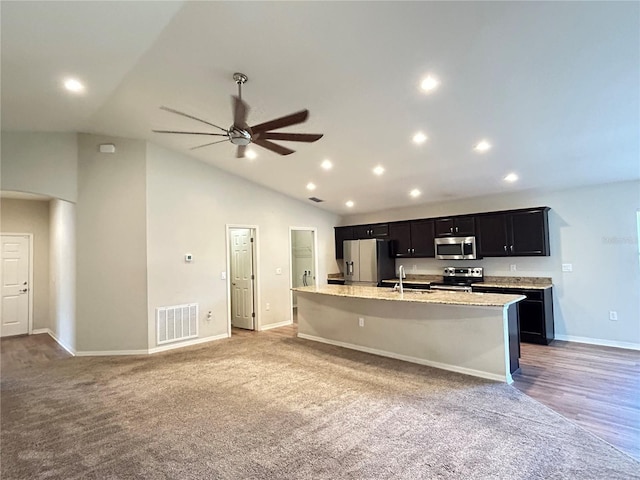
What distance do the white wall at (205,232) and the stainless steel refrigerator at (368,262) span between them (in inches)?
55.4

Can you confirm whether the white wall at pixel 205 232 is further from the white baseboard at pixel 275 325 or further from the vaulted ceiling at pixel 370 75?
the vaulted ceiling at pixel 370 75

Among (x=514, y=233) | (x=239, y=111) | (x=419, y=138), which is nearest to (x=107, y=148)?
(x=239, y=111)

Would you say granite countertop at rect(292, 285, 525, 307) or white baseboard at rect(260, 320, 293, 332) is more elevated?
granite countertop at rect(292, 285, 525, 307)

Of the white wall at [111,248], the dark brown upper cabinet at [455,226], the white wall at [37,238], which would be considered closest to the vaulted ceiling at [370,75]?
the white wall at [111,248]

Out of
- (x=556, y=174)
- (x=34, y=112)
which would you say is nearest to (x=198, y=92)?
(x=34, y=112)

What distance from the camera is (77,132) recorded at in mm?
5168

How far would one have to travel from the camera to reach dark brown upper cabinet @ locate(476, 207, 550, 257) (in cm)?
539

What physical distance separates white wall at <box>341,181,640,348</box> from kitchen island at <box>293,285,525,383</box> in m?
1.89

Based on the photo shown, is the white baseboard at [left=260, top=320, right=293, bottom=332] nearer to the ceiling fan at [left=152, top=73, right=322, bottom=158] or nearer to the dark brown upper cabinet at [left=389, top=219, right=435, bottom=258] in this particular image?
the dark brown upper cabinet at [left=389, top=219, right=435, bottom=258]

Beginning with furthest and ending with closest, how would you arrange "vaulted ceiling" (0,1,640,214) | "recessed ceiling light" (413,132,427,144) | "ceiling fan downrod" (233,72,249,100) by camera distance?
"recessed ceiling light" (413,132,427,144) < "ceiling fan downrod" (233,72,249,100) < "vaulted ceiling" (0,1,640,214)

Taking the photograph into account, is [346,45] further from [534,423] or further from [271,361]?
[271,361]

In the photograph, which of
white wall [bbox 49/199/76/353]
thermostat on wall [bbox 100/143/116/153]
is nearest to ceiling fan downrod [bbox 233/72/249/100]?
thermostat on wall [bbox 100/143/116/153]

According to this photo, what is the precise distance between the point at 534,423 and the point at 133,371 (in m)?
4.43

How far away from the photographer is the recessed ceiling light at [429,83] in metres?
3.11
